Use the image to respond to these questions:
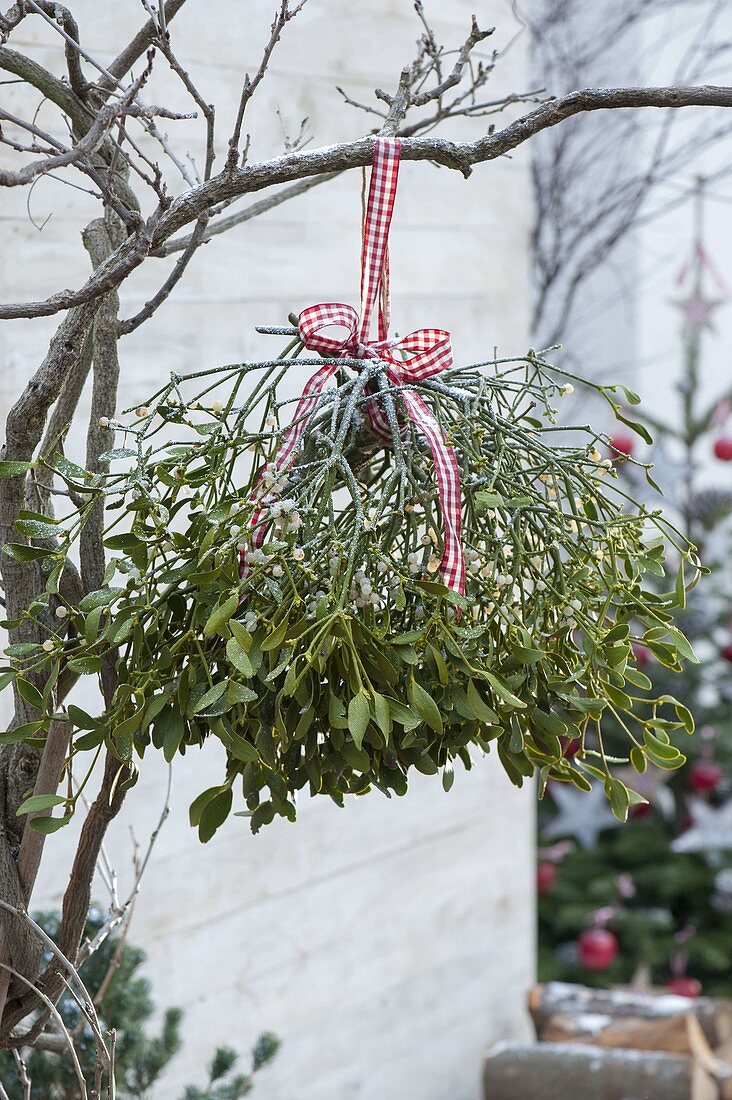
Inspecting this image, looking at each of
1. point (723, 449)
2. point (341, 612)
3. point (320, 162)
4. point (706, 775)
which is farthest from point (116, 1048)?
point (723, 449)

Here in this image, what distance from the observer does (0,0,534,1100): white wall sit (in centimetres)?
121

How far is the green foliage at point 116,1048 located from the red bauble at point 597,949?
43.2 inches

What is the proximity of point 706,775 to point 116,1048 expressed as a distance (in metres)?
1.45

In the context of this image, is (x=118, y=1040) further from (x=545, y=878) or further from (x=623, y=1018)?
(x=545, y=878)

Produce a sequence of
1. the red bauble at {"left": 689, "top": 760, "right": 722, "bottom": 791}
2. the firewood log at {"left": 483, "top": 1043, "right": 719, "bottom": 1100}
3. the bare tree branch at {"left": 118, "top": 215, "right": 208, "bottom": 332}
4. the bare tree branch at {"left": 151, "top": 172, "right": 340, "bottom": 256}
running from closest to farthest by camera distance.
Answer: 1. the bare tree branch at {"left": 118, "top": 215, "right": 208, "bottom": 332}
2. the bare tree branch at {"left": 151, "top": 172, "right": 340, "bottom": 256}
3. the firewood log at {"left": 483, "top": 1043, "right": 719, "bottom": 1100}
4. the red bauble at {"left": 689, "top": 760, "right": 722, "bottom": 791}

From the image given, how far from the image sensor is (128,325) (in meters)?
0.71

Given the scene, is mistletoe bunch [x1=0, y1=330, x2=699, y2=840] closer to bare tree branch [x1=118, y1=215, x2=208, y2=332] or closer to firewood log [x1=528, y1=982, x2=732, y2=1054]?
bare tree branch [x1=118, y1=215, x2=208, y2=332]

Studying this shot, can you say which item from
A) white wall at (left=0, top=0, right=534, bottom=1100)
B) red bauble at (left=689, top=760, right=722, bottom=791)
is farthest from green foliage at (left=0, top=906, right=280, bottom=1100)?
red bauble at (left=689, top=760, right=722, bottom=791)

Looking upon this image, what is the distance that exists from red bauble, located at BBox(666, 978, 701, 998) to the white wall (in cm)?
40

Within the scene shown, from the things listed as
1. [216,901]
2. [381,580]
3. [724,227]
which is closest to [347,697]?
[381,580]

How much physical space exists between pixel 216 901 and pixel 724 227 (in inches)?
93.2

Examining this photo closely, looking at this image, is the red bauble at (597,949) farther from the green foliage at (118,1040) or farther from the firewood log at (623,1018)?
the green foliage at (118,1040)

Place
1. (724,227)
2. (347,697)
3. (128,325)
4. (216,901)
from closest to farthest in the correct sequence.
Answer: (347,697) → (128,325) → (216,901) → (724,227)

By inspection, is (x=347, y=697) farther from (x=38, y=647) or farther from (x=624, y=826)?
(x=624, y=826)
